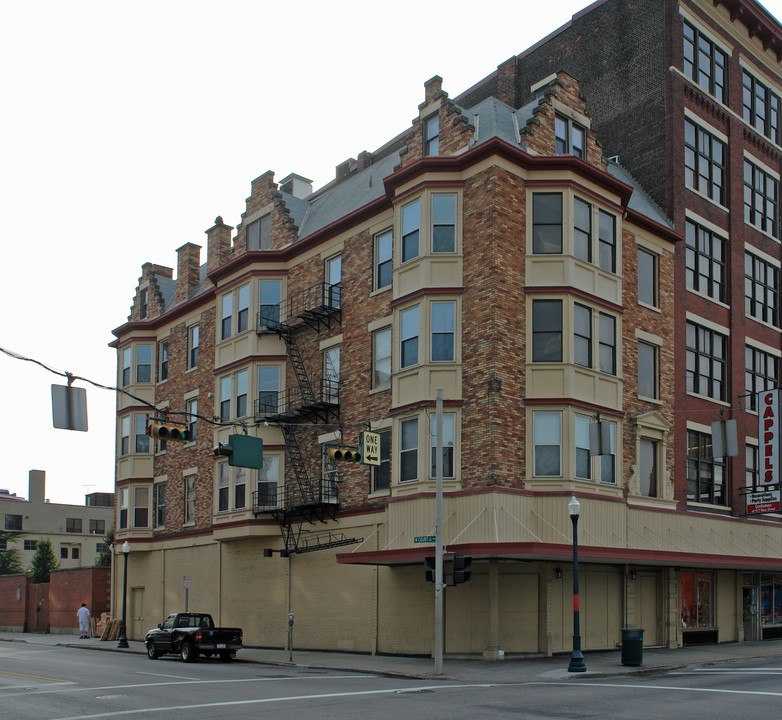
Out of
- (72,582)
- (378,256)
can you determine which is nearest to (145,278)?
(72,582)

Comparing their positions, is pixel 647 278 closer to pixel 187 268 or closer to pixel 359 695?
pixel 359 695

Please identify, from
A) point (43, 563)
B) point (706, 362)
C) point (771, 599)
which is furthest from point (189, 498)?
point (43, 563)

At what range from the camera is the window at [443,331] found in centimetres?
2809

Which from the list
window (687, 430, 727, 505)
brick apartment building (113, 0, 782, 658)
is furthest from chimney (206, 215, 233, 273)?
A: window (687, 430, 727, 505)

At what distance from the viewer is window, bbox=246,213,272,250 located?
123 feet

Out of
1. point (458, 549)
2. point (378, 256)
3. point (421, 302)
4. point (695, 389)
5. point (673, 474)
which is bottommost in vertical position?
point (458, 549)

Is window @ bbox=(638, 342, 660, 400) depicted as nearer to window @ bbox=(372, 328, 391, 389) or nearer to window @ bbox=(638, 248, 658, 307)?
window @ bbox=(638, 248, 658, 307)

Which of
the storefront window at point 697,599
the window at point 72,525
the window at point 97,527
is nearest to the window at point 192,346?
the storefront window at point 697,599

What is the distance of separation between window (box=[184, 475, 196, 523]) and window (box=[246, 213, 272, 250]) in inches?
414

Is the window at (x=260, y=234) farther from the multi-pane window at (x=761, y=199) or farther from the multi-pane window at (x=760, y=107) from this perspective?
the multi-pane window at (x=760, y=107)

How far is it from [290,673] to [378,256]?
45.3 feet

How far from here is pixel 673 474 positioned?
31.8m

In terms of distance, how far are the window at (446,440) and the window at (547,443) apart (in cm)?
231

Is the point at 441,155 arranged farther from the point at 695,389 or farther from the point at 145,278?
the point at 145,278
